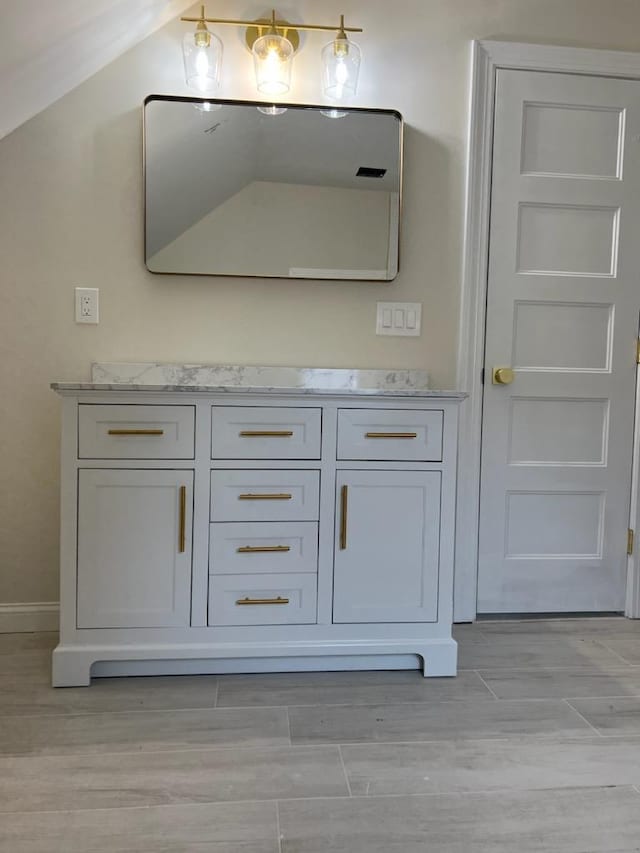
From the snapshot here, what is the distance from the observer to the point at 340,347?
2287 millimetres

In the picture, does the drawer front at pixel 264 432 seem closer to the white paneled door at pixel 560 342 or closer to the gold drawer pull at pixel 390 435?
the gold drawer pull at pixel 390 435

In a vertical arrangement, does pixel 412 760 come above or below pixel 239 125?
below

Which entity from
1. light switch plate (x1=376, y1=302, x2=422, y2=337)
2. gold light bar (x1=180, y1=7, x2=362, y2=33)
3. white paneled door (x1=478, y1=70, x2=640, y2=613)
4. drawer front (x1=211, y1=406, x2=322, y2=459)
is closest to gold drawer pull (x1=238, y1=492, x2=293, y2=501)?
drawer front (x1=211, y1=406, x2=322, y2=459)

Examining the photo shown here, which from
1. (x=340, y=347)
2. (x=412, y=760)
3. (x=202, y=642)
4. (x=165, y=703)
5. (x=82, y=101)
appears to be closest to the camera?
(x=412, y=760)

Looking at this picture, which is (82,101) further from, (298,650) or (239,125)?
(298,650)

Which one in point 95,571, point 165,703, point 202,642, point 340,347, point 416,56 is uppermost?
point 416,56

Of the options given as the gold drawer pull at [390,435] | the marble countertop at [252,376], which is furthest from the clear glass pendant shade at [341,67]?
the gold drawer pull at [390,435]

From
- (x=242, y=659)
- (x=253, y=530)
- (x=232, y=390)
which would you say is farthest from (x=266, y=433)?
(x=242, y=659)

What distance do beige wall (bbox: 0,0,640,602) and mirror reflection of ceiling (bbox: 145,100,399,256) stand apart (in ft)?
0.23

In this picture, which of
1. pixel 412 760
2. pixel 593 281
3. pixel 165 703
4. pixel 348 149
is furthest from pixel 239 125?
pixel 412 760

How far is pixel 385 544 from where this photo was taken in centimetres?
190

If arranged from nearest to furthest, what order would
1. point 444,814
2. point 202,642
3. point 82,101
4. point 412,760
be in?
point 444,814 < point 412,760 < point 202,642 < point 82,101

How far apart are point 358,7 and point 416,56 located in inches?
9.8

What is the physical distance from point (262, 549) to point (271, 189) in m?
1.19
